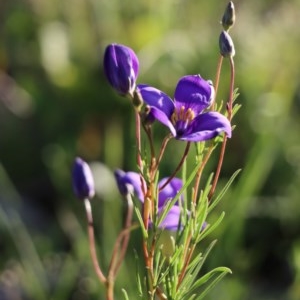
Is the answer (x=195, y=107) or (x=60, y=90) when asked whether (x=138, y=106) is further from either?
(x=60, y=90)

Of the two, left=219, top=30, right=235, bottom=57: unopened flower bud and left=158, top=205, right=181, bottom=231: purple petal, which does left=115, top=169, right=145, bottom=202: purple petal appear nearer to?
left=158, top=205, right=181, bottom=231: purple petal

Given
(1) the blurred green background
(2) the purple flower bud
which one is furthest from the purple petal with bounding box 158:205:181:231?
(1) the blurred green background

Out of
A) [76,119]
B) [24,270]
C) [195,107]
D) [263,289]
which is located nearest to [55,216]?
[76,119]

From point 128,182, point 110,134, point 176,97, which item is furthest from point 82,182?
point 110,134

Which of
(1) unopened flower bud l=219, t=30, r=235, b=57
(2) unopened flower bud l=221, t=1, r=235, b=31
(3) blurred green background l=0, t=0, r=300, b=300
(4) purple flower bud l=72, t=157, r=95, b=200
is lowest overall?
(3) blurred green background l=0, t=0, r=300, b=300

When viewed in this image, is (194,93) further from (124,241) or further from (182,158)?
(124,241)

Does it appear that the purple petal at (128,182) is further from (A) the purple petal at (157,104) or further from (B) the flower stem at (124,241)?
(A) the purple petal at (157,104)
